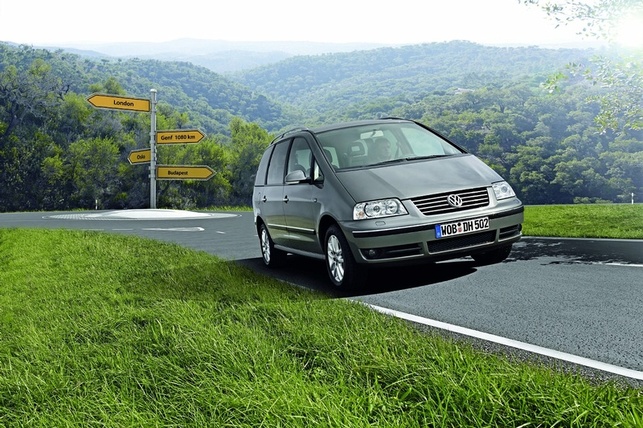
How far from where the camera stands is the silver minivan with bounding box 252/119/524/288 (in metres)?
7.07

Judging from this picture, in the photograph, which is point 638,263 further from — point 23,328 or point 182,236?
point 182,236

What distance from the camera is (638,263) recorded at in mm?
8578

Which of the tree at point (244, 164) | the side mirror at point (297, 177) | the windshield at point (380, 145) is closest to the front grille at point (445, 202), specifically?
the windshield at point (380, 145)

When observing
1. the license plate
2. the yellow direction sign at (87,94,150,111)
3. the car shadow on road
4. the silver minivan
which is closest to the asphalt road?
the car shadow on road

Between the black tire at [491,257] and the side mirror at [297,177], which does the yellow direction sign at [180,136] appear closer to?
the side mirror at [297,177]

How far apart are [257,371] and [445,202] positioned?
11.5 ft

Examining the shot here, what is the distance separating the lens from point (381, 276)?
8.46 m

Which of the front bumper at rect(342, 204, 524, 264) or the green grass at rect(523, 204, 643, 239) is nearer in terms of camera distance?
the front bumper at rect(342, 204, 524, 264)

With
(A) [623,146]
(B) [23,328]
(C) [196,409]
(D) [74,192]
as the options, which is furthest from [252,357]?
(A) [623,146]

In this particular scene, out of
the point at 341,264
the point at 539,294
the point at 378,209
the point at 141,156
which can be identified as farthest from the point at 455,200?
the point at 141,156

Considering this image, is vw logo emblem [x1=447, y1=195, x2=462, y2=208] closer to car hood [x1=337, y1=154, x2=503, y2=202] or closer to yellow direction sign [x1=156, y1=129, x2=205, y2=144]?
car hood [x1=337, y1=154, x2=503, y2=202]

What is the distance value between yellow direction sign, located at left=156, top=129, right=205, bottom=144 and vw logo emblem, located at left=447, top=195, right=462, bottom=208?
57.6 feet

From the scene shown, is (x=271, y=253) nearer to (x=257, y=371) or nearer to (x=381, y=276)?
(x=381, y=276)

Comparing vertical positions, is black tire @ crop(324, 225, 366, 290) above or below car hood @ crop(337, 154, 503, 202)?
below
